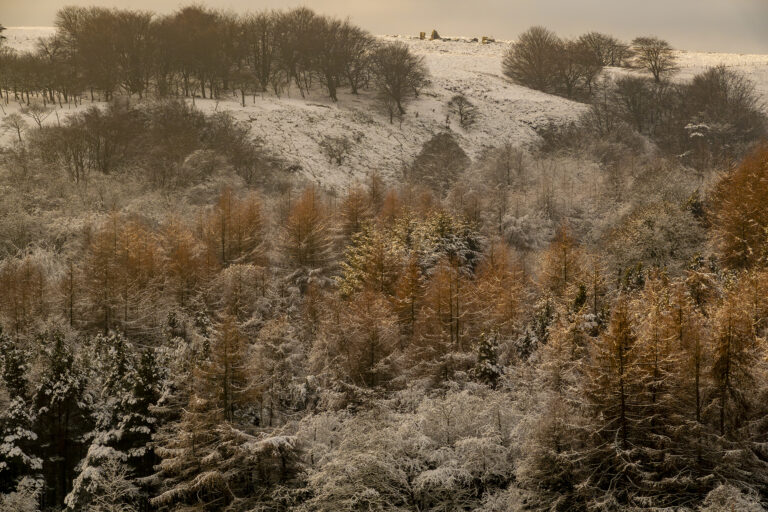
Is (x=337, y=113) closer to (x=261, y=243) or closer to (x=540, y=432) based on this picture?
(x=261, y=243)

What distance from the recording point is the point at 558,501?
30.8m

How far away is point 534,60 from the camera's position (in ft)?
464

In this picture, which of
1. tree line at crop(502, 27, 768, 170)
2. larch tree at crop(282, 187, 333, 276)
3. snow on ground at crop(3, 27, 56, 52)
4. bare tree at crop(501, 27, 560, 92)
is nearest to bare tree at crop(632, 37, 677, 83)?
tree line at crop(502, 27, 768, 170)

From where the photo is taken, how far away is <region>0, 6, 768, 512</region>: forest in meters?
32.0

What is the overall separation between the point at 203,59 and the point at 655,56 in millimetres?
100612

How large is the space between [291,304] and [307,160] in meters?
40.6

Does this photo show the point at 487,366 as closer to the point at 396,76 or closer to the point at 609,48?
the point at 396,76

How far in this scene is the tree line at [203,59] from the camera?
9656cm

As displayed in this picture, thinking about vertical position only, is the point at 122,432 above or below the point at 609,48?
below

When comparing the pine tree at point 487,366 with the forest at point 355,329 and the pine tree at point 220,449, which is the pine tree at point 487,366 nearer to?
the forest at point 355,329

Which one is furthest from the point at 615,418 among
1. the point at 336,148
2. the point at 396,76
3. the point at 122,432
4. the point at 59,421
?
the point at 396,76

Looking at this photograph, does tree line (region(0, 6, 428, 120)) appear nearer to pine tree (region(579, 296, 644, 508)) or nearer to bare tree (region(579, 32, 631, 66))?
bare tree (region(579, 32, 631, 66))

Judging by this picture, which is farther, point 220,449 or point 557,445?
point 220,449

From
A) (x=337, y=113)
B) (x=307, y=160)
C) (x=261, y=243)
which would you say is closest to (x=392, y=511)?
(x=261, y=243)
